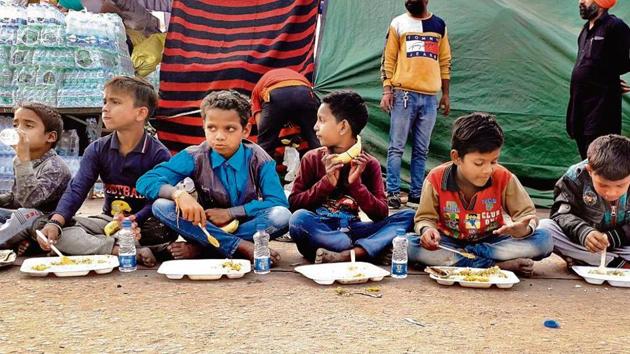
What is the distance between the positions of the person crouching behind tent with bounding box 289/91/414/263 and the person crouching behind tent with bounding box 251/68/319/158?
137cm

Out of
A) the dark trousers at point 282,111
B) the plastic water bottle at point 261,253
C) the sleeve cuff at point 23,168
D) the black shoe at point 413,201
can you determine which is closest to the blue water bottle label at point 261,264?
the plastic water bottle at point 261,253

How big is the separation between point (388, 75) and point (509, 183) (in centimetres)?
207

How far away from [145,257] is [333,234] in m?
0.89

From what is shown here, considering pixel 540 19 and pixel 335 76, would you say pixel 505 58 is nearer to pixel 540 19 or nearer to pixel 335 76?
pixel 540 19

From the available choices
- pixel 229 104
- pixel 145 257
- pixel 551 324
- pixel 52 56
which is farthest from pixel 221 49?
pixel 551 324

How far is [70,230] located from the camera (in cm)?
282

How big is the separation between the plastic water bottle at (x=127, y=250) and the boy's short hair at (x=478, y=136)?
1.55 meters

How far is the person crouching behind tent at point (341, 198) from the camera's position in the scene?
279cm

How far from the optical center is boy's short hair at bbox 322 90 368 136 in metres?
2.93

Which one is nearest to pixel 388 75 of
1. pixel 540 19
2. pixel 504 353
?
pixel 540 19

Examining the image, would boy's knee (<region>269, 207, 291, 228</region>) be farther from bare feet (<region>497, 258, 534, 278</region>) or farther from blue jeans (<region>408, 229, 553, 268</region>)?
bare feet (<region>497, 258, 534, 278</region>)

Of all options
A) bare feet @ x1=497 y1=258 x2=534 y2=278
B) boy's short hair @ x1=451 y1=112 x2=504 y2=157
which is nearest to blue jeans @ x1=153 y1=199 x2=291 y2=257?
boy's short hair @ x1=451 y1=112 x2=504 y2=157

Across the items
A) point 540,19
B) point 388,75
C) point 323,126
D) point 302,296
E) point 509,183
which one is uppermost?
point 540,19

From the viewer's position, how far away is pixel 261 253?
263 cm
